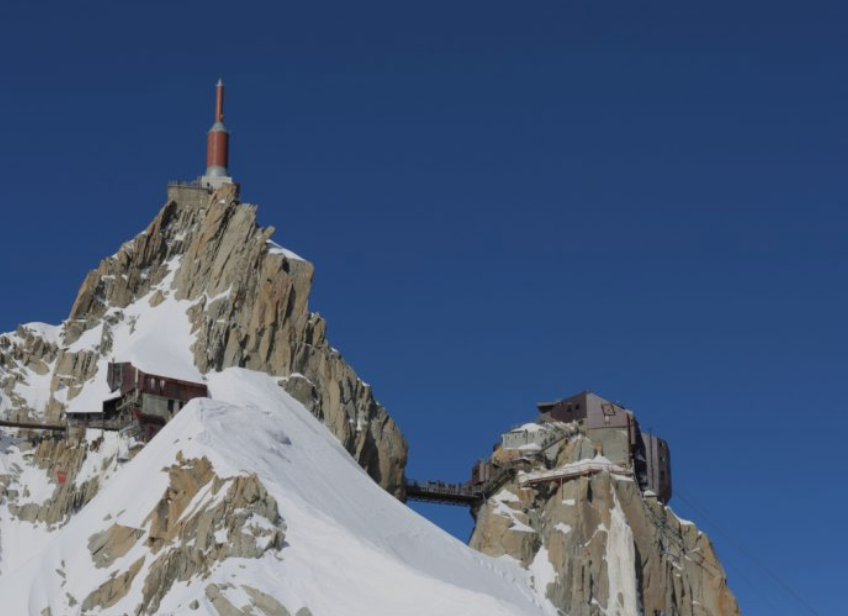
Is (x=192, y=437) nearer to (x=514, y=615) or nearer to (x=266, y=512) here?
(x=266, y=512)

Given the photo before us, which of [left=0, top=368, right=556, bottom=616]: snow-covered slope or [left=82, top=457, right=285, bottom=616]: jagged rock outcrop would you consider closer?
[left=0, top=368, right=556, bottom=616]: snow-covered slope

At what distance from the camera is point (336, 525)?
18725cm

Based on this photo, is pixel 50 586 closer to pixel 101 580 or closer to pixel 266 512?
pixel 101 580

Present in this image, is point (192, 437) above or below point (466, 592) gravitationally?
above

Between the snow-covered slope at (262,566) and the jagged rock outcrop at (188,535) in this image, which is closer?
the snow-covered slope at (262,566)

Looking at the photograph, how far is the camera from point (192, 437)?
19675 cm

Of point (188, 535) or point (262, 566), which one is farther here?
point (188, 535)

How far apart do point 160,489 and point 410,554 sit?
2718 cm

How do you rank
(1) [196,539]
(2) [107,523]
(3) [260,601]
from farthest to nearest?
(2) [107,523]
(1) [196,539]
(3) [260,601]

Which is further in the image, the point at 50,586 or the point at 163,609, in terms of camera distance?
Result: the point at 50,586

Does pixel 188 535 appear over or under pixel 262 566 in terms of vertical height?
over

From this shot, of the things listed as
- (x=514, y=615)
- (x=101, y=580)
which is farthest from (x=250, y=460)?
(x=514, y=615)

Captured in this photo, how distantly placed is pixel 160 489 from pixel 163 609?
20046 millimetres

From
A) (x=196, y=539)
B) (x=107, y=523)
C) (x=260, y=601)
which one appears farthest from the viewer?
(x=107, y=523)
